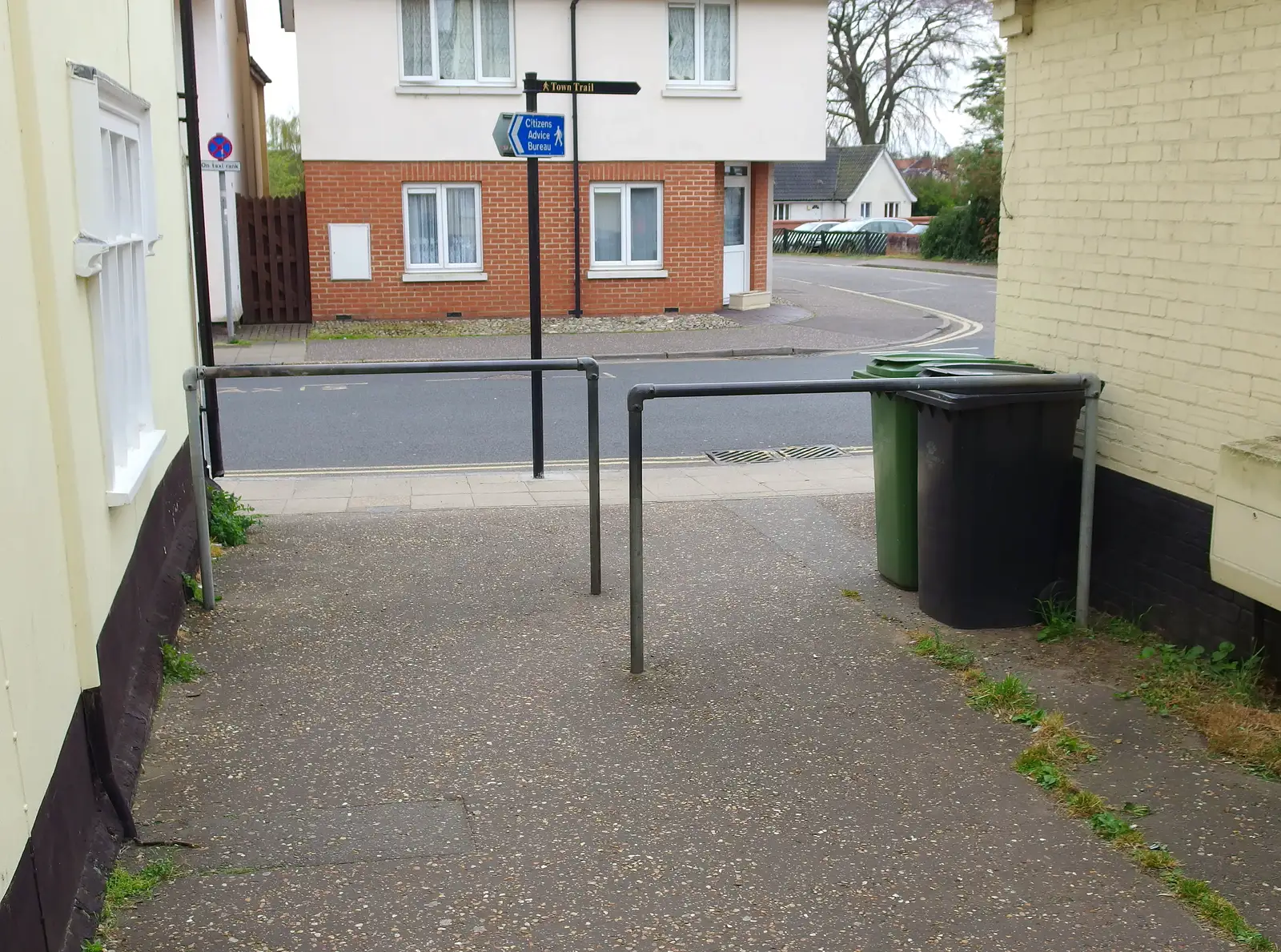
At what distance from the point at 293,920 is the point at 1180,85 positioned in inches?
184

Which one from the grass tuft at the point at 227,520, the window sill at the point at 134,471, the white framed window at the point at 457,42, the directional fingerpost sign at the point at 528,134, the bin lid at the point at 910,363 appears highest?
the white framed window at the point at 457,42

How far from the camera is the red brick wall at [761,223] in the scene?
78.1ft

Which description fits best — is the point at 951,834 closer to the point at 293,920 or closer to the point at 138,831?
the point at 293,920

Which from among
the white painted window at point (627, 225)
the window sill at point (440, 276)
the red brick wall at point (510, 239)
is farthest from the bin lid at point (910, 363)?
the white painted window at point (627, 225)

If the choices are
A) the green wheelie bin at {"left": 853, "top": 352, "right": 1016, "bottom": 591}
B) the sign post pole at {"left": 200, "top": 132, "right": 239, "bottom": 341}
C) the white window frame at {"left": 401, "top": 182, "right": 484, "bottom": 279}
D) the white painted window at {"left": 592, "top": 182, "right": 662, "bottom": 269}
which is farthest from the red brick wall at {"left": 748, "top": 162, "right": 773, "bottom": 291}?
the green wheelie bin at {"left": 853, "top": 352, "right": 1016, "bottom": 591}

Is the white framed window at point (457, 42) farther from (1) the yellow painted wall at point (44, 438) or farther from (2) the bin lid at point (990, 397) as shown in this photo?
(1) the yellow painted wall at point (44, 438)

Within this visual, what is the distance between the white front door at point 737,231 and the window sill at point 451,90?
175 inches

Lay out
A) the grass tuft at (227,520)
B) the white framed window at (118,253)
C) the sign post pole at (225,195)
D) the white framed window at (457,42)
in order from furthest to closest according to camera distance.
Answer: the white framed window at (457,42)
the sign post pole at (225,195)
the grass tuft at (227,520)
the white framed window at (118,253)

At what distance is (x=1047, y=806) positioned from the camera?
4.30 metres

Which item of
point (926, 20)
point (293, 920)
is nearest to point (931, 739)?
point (293, 920)

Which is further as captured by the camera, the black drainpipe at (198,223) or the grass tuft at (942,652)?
the black drainpipe at (198,223)

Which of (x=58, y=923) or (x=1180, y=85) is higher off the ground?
(x=1180, y=85)

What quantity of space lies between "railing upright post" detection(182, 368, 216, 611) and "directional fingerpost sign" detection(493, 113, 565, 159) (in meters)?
3.27

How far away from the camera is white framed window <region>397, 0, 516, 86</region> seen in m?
20.9
